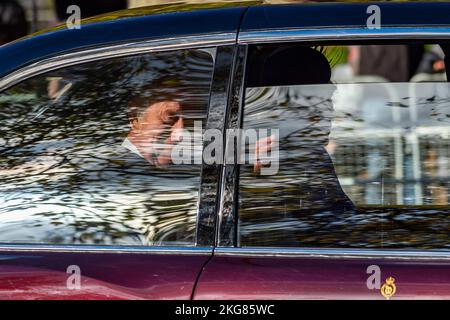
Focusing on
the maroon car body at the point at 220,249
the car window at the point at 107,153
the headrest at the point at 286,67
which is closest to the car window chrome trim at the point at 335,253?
the maroon car body at the point at 220,249

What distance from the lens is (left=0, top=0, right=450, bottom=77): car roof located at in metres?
2.50

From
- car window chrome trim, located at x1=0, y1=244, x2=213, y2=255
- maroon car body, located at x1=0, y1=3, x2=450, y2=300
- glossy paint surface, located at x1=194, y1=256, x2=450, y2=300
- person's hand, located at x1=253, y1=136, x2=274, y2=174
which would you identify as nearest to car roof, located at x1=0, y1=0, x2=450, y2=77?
maroon car body, located at x1=0, y1=3, x2=450, y2=300

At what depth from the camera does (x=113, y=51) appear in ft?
8.27

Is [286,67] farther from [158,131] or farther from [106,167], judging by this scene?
[106,167]

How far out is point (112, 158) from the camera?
2.53 metres

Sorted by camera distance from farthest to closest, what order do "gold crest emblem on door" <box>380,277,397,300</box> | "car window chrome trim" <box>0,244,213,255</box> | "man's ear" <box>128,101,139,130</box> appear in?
1. "man's ear" <box>128,101,139,130</box>
2. "car window chrome trim" <box>0,244,213,255</box>
3. "gold crest emblem on door" <box>380,277,397,300</box>

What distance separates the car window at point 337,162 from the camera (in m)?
2.49

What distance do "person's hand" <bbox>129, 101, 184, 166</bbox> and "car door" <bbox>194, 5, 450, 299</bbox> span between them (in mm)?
151

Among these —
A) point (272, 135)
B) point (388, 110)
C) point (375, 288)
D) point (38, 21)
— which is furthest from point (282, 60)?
point (38, 21)

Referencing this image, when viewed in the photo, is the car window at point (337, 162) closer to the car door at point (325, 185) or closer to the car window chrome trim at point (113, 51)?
the car door at point (325, 185)

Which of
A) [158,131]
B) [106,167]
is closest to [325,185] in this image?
[158,131]

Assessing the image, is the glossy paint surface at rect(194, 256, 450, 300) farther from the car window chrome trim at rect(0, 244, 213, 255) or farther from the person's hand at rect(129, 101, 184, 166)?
the person's hand at rect(129, 101, 184, 166)

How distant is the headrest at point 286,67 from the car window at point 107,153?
117 mm

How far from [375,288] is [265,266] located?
253 mm
